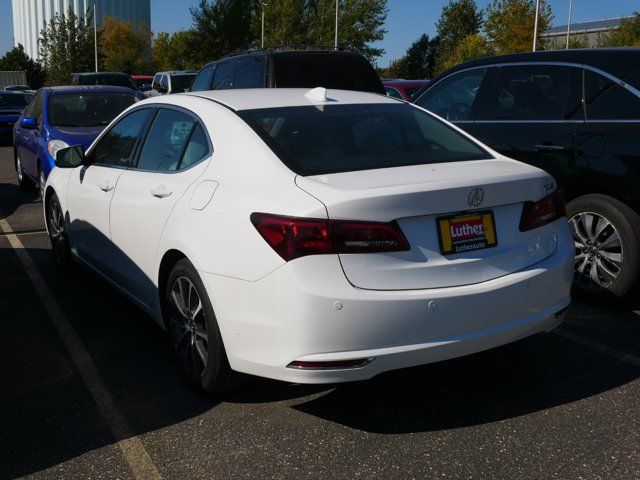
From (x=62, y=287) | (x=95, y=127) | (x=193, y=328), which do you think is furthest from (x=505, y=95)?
(x=95, y=127)

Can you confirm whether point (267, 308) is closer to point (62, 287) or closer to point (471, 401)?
point (471, 401)

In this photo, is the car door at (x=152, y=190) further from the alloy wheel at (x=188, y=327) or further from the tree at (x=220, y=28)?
the tree at (x=220, y=28)

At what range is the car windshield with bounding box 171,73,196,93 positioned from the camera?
76.0ft

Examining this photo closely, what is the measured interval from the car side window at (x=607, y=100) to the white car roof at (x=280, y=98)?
1553 mm

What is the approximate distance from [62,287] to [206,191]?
283cm

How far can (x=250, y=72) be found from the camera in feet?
32.3

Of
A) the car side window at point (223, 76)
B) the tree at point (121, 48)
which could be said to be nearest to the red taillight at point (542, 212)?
the car side window at point (223, 76)

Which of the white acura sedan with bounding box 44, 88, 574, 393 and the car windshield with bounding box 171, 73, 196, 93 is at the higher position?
the car windshield with bounding box 171, 73, 196, 93

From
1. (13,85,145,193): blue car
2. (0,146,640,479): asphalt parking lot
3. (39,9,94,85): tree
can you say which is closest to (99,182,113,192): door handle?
(0,146,640,479): asphalt parking lot

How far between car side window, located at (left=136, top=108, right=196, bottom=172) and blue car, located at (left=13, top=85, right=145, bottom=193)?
4.65m

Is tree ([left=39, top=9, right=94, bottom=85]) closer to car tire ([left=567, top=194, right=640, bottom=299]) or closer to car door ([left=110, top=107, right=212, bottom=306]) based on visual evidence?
car door ([left=110, top=107, right=212, bottom=306])

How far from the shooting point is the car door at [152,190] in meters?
4.11

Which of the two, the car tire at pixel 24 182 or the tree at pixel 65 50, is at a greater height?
the tree at pixel 65 50

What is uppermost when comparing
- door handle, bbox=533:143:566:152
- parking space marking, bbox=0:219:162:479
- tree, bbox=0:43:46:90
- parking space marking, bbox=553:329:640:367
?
tree, bbox=0:43:46:90
